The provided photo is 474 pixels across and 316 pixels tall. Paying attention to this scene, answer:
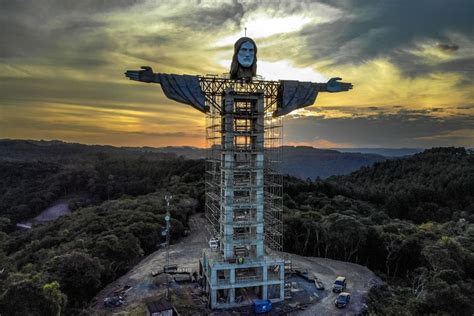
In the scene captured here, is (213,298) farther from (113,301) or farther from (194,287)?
(113,301)

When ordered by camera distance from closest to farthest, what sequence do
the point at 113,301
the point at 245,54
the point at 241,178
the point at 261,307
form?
the point at 261,307 < the point at 113,301 < the point at 245,54 < the point at 241,178

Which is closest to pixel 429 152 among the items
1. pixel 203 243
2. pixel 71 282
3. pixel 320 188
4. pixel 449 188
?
pixel 449 188

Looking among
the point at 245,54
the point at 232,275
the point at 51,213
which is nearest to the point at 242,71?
the point at 245,54

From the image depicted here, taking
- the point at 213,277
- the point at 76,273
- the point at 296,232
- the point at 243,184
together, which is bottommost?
the point at 296,232

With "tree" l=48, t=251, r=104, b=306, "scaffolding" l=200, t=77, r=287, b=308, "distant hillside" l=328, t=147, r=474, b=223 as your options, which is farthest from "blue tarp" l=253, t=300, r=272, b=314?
"distant hillside" l=328, t=147, r=474, b=223

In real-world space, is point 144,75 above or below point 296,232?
above

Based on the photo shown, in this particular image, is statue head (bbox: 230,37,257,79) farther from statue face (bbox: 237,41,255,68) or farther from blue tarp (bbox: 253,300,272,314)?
blue tarp (bbox: 253,300,272,314)
